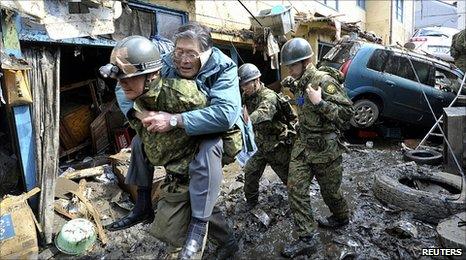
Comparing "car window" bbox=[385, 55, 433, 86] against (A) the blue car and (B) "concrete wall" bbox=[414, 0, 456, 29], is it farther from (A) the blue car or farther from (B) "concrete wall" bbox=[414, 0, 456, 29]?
(B) "concrete wall" bbox=[414, 0, 456, 29]

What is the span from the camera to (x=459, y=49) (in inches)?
324

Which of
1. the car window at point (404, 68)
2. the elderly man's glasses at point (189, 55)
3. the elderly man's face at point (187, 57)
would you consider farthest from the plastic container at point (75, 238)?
the car window at point (404, 68)

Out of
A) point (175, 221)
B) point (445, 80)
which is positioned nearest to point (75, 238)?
point (175, 221)

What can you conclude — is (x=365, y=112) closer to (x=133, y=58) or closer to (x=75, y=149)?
(x=75, y=149)

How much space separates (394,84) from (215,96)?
290 inches

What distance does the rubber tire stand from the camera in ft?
13.5

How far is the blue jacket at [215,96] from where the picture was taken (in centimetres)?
225

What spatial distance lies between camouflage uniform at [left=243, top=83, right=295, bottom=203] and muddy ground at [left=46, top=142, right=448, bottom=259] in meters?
0.49

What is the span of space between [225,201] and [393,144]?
5.96 metres

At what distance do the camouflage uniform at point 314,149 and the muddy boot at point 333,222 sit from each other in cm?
43

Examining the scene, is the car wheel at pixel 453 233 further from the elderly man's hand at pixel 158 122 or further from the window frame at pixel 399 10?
the window frame at pixel 399 10

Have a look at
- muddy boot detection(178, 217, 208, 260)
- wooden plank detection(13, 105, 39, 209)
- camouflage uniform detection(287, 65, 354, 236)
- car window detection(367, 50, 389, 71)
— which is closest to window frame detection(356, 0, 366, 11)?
car window detection(367, 50, 389, 71)

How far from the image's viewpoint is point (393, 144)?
9.05 m

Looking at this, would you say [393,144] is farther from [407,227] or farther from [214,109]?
[214,109]
